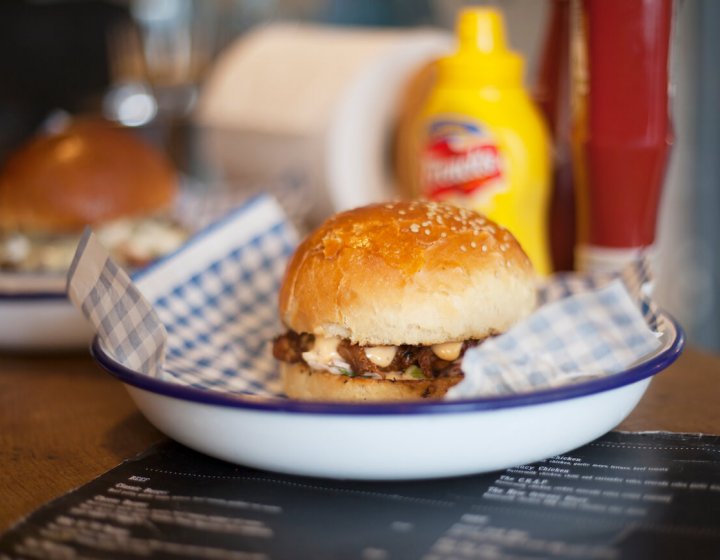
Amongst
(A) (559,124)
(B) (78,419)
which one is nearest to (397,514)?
(B) (78,419)

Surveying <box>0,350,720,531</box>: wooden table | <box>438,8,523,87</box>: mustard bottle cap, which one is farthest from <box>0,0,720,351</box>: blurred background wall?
<box>0,350,720,531</box>: wooden table

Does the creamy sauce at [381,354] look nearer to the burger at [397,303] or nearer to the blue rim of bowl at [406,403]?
the burger at [397,303]

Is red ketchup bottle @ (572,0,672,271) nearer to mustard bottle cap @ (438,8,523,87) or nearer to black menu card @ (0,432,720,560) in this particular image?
mustard bottle cap @ (438,8,523,87)

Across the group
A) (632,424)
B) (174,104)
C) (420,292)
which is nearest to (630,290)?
(632,424)

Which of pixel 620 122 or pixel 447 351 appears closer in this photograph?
pixel 447 351

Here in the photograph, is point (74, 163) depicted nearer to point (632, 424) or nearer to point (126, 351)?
point (126, 351)

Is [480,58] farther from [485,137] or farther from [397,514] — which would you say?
[397,514]
